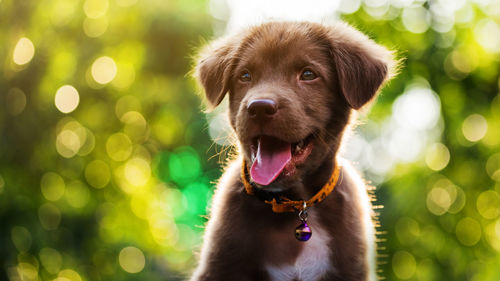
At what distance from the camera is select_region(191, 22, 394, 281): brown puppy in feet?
12.2

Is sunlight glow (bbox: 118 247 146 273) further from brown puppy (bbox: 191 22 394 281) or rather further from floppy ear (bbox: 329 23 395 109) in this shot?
floppy ear (bbox: 329 23 395 109)

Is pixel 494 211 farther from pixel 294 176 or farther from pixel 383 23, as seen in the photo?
pixel 294 176

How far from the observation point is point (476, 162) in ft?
42.0

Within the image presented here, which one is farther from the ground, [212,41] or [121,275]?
[212,41]

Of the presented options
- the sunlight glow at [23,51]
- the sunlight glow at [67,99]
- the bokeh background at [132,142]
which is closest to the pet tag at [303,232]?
the bokeh background at [132,142]

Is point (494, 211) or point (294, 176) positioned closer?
point (294, 176)

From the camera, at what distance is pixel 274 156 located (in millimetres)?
3771

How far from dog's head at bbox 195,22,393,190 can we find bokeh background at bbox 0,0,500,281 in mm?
6668

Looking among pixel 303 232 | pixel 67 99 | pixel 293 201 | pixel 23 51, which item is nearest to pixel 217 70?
pixel 293 201

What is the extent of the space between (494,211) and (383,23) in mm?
5104

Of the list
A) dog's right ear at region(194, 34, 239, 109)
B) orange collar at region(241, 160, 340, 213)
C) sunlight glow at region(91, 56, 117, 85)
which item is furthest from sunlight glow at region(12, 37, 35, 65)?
orange collar at region(241, 160, 340, 213)

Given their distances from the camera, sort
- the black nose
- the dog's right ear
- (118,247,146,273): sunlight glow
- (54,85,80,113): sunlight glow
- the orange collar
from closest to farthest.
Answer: the black nose → the orange collar → the dog's right ear → (54,85,80,113): sunlight glow → (118,247,146,273): sunlight glow

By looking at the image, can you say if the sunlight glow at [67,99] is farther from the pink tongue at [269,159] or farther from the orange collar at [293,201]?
the pink tongue at [269,159]

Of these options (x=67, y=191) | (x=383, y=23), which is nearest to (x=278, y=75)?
(x=383, y=23)
